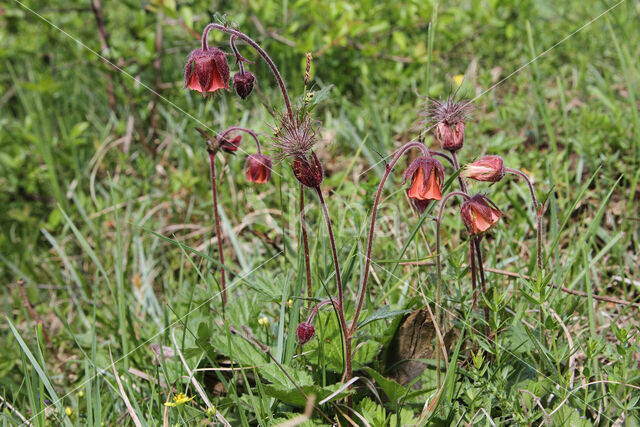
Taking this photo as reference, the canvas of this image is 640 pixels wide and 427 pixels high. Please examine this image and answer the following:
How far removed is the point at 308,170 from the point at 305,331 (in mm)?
507

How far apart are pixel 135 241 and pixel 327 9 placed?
1.88 metres

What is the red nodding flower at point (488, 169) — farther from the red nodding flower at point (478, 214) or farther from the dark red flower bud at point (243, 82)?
the dark red flower bud at point (243, 82)

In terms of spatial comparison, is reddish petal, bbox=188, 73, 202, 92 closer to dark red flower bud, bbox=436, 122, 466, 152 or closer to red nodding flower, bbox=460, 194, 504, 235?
dark red flower bud, bbox=436, 122, 466, 152

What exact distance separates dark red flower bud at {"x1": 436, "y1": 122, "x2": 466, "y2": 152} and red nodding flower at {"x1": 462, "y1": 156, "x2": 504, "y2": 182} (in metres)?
0.11

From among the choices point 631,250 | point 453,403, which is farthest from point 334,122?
point 453,403

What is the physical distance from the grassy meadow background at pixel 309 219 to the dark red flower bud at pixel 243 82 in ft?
0.64

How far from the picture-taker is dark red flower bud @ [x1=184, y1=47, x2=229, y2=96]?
1.87m

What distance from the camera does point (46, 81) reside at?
3.76 m

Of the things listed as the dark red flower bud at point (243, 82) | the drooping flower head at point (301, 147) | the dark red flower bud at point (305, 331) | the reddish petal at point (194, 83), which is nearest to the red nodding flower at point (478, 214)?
the drooping flower head at point (301, 147)

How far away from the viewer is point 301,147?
1633 millimetres

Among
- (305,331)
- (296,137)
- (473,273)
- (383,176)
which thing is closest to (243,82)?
(296,137)

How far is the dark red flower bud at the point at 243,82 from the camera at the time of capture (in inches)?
76.6

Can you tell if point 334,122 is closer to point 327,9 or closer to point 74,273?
point 327,9

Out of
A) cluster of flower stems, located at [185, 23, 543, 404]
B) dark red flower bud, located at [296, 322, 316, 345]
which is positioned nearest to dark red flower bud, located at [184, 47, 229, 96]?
cluster of flower stems, located at [185, 23, 543, 404]
